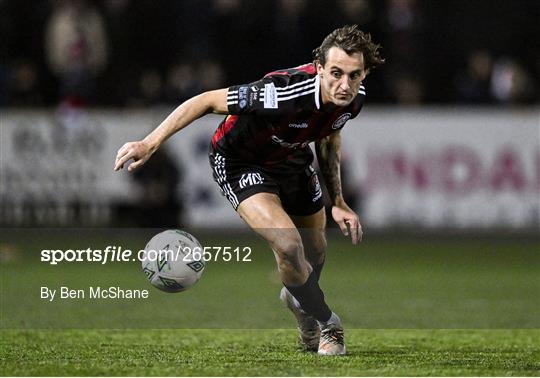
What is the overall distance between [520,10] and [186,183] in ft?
20.3

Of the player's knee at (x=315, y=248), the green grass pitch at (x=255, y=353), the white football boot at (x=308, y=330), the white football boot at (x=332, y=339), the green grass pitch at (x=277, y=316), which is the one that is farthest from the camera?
the player's knee at (x=315, y=248)

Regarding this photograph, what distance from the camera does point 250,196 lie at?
784cm

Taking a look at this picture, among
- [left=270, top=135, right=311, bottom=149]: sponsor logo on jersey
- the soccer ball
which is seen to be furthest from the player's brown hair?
the soccer ball

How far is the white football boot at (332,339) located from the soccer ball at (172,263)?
98 centimetres

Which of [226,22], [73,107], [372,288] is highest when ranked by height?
[226,22]

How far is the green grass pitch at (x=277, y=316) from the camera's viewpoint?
7.39 meters

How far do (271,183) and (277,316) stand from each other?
94.3 inches

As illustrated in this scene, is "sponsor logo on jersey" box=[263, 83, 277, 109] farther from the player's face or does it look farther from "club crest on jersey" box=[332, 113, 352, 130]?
"club crest on jersey" box=[332, 113, 352, 130]

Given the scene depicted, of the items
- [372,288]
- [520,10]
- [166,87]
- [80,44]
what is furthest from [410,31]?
[372,288]

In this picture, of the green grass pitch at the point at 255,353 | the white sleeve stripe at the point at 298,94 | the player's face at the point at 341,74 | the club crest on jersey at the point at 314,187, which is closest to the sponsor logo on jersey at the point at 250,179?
the club crest on jersey at the point at 314,187

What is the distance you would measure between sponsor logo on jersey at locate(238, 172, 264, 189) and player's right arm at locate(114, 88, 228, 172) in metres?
0.62

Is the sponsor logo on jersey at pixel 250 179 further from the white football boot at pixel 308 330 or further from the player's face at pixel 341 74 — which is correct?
the white football boot at pixel 308 330

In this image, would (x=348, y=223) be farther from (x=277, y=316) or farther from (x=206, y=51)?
(x=206, y=51)

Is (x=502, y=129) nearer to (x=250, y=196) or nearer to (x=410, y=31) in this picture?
(x=410, y=31)
